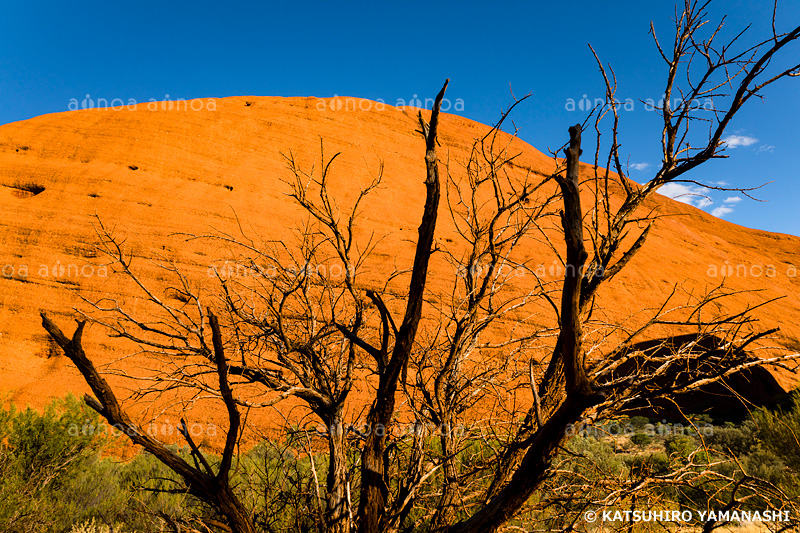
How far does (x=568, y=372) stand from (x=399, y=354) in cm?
81

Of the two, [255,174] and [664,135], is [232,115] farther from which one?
[664,135]

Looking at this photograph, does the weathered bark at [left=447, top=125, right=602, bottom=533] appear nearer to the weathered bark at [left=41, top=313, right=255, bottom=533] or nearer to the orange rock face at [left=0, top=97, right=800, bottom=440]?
the weathered bark at [left=41, top=313, right=255, bottom=533]

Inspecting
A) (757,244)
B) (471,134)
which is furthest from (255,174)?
(757,244)

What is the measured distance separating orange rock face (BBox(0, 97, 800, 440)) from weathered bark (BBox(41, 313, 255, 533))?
10.3 meters

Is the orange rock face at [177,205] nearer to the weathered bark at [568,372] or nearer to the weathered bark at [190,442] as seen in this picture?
the weathered bark at [568,372]

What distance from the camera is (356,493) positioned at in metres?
3.38

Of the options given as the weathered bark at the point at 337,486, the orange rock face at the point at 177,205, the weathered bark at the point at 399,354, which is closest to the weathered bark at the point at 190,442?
the weathered bark at the point at 399,354

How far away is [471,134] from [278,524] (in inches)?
1267

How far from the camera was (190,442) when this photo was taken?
132 cm

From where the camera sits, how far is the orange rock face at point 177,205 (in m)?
14.6

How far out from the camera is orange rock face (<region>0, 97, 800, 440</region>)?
14641 millimetres

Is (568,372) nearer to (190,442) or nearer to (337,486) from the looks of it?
(190,442)

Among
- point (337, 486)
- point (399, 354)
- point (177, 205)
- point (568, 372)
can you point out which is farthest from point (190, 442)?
point (177, 205)

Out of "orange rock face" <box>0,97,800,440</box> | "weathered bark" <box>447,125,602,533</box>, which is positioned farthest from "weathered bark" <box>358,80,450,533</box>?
"orange rock face" <box>0,97,800,440</box>
